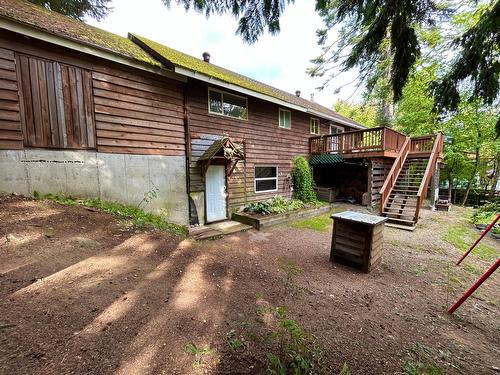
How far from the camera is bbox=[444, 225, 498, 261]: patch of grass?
586 centimetres

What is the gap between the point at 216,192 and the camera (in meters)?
8.29

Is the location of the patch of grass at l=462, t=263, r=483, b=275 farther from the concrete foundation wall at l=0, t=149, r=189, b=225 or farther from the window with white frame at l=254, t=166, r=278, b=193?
the concrete foundation wall at l=0, t=149, r=189, b=225

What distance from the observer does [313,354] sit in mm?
2080

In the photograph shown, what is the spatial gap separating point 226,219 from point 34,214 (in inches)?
218

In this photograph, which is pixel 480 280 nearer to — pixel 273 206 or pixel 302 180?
pixel 273 206

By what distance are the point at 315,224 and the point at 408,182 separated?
4682 millimetres

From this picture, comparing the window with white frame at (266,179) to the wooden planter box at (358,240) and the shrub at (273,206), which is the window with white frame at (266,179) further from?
the wooden planter box at (358,240)

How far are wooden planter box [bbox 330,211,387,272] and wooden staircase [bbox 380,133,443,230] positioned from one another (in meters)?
4.24

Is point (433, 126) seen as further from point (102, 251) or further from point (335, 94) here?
point (102, 251)

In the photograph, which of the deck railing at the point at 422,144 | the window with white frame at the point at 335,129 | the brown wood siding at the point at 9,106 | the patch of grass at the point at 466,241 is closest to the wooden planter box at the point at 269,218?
the patch of grass at the point at 466,241

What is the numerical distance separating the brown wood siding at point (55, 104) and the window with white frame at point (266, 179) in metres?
6.17

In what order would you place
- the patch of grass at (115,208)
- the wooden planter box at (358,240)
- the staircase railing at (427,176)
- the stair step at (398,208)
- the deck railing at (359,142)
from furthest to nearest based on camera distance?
the deck railing at (359,142)
the stair step at (398,208)
the staircase railing at (427,176)
the patch of grass at (115,208)
the wooden planter box at (358,240)

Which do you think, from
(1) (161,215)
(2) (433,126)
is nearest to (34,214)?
(1) (161,215)

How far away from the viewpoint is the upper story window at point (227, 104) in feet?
26.3
